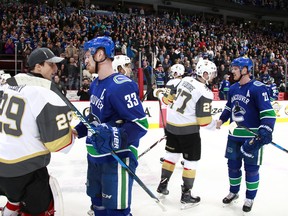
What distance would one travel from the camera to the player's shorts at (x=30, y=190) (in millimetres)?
2127

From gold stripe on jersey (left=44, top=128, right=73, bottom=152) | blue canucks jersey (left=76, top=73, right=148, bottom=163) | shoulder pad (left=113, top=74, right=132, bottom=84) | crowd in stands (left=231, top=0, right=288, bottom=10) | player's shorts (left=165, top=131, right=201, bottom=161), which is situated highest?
crowd in stands (left=231, top=0, right=288, bottom=10)

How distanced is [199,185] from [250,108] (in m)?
1.33

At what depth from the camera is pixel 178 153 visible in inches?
152

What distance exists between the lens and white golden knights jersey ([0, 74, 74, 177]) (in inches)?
79.0

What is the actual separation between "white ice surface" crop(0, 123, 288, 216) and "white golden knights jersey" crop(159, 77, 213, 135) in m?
0.73

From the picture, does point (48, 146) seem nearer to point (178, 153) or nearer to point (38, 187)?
point (38, 187)

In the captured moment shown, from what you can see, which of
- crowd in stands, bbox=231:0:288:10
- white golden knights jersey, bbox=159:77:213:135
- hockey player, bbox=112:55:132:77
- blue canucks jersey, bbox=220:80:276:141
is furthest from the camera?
crowd in stands, bbox=231:0:288:10

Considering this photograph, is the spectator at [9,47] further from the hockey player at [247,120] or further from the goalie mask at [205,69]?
the hockey player at [247,120]

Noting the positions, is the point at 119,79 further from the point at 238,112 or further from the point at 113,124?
the point at 238,112

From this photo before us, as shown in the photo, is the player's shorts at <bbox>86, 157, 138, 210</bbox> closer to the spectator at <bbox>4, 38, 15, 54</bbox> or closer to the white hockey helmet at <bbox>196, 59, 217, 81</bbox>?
the white hockey helmet at <bbox>196, 59, 217, 81</bbox>

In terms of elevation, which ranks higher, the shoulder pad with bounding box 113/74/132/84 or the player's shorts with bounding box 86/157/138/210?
the shoulder pad with bounding box 113/74/132/84

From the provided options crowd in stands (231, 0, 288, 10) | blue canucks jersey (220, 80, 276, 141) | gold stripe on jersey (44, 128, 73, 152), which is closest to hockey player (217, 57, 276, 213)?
blue canucks jersey (220, 80, 276, 141)

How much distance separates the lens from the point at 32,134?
2.07 metres

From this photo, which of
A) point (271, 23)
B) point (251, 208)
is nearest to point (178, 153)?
point (251, 208)
